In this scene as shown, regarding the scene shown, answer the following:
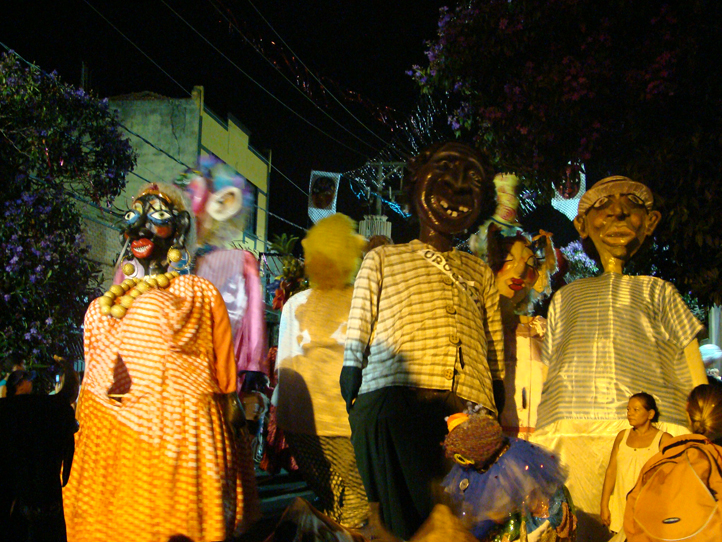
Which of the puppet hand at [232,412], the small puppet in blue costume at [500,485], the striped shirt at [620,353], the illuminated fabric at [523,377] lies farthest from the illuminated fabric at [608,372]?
the puppet hand at [232,412]

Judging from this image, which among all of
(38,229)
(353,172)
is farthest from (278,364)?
(353,172)

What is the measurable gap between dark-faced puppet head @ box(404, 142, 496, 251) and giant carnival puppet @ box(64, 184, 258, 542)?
4.01 feet

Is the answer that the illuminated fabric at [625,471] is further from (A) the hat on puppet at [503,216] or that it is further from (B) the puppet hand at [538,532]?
(A) the hat on puppet at [503,216]

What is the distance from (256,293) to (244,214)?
0.84 meters

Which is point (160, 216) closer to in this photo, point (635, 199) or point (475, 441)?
point (475, 441)

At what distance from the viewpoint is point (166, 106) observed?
25.6m

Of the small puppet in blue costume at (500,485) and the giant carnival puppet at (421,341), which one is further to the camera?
the giant carnival puppet at (421,341)

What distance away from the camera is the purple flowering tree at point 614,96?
247 inches

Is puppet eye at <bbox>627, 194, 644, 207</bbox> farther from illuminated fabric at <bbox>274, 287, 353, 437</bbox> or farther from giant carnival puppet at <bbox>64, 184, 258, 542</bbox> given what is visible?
giant carnival puppet at <bbox>64, 184, 258, 542</bbox>

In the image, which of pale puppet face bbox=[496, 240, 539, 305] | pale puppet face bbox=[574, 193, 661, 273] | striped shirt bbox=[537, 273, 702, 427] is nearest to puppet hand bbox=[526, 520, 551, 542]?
striped shirt bbox=[537, 273, 702, 427]

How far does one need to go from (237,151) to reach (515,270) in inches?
966

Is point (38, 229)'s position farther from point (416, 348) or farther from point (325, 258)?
point (416, 348)

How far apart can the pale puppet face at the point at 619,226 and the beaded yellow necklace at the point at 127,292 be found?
2627 millimetres

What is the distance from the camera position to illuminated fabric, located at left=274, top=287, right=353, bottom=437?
5121mm
